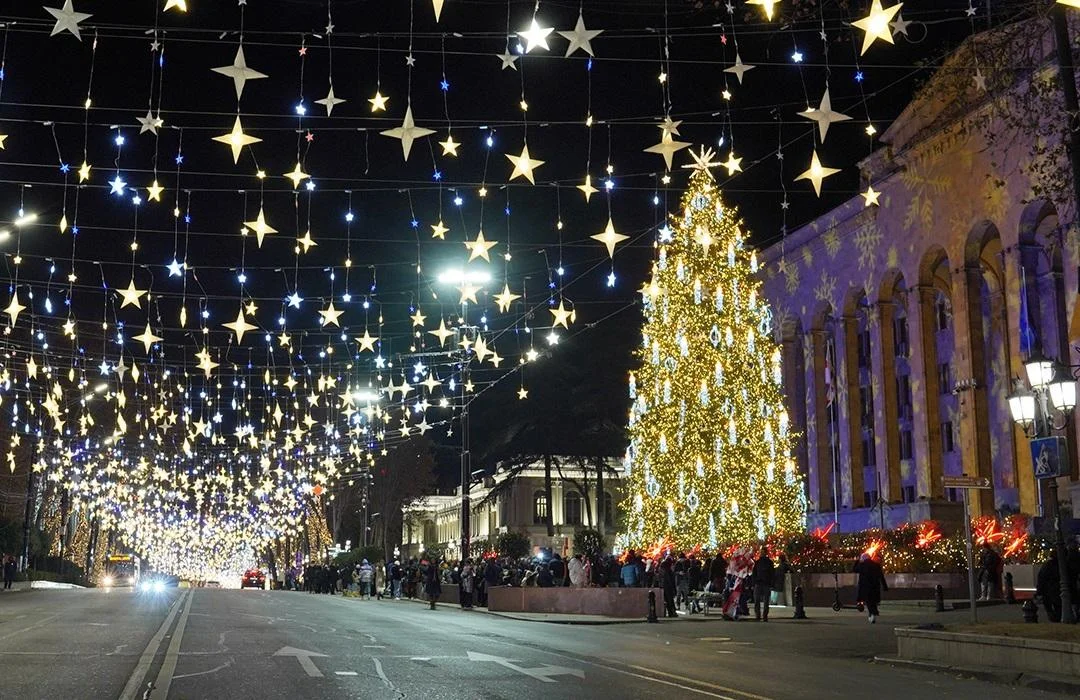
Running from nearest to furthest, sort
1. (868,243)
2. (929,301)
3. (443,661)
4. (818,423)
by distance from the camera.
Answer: (443,661) → (929,301) → (868,243) → (818,423)

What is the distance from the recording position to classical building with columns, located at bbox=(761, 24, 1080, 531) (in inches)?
1395

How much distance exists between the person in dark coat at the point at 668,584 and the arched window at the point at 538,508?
7226 cm

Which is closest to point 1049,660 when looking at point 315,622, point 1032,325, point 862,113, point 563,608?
point 315,622

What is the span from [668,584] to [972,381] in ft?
46.7

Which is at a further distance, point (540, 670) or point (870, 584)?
point (870, 584)

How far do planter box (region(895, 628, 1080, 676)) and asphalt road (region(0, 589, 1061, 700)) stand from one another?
58 cm

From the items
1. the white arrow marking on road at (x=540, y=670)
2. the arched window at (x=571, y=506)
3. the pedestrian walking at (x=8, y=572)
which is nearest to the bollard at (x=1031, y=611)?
the white arrow marking on road at (x=540, y=670)

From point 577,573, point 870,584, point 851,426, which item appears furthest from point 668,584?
point 851,426

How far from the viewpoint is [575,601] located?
105 ft

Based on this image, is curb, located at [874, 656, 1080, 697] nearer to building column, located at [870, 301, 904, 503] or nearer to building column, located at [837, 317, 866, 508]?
building column, located at [870, 301, 904, 503]

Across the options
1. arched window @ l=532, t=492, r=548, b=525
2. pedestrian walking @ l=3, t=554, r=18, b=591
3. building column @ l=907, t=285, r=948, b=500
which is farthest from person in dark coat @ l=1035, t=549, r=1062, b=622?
arched window @ l=532, t=492, r=548, b=525

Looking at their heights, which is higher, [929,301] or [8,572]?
[929,301]

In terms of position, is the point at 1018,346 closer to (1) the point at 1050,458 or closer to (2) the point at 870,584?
(2) the point at 870,584

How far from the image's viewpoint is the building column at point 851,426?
45.2m
